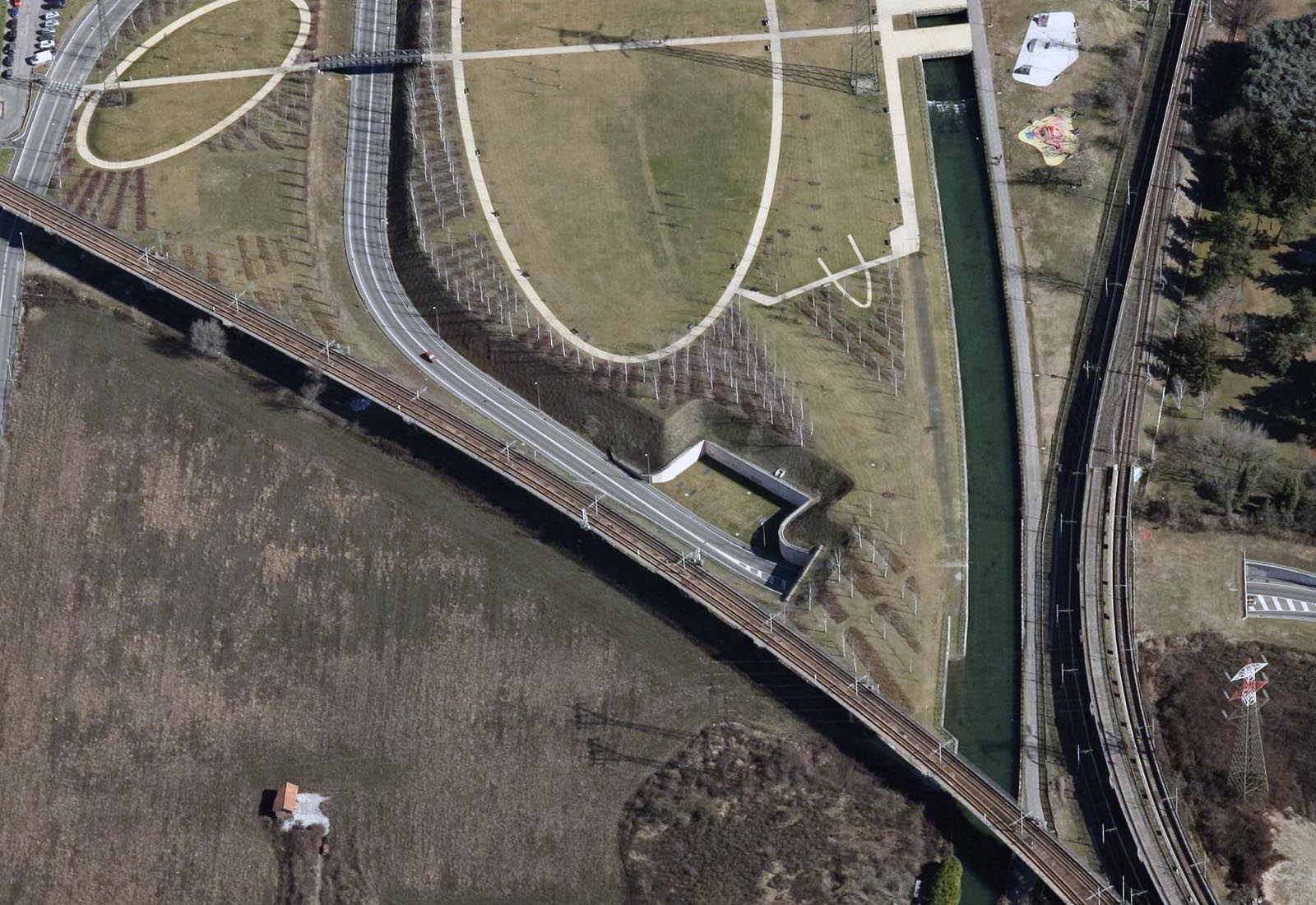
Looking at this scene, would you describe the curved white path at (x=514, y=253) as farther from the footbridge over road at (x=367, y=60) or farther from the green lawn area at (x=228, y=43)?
the green lawn area at (x=228, y=43)

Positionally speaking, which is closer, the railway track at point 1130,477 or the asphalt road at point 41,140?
the railway track at point 1130,477

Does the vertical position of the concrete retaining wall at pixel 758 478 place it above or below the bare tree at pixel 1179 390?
below

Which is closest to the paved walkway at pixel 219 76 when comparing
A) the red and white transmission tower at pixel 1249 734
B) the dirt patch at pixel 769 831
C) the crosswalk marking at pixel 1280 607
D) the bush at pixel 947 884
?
the dirt patch at pixel 769 831

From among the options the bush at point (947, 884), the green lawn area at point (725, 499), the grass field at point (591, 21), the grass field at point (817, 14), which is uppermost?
the grass field at point (817, 14)

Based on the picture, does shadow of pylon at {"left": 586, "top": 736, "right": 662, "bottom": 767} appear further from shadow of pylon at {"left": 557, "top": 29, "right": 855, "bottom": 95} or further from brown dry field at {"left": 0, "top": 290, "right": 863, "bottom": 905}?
shadow of pylon at {"left": 557, "top": 29, "right": 855, "bottom": 95}

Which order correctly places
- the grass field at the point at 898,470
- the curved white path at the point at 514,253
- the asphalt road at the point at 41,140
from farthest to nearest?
the asphalt road at the point at 41,140 → the curved white path at the point at 514,253 → the grass field at the point at 898,470

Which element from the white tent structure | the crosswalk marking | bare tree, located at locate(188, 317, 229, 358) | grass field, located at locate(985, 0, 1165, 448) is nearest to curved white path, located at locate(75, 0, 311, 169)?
bare tree, located at locate(188, 317, 229, 358)
